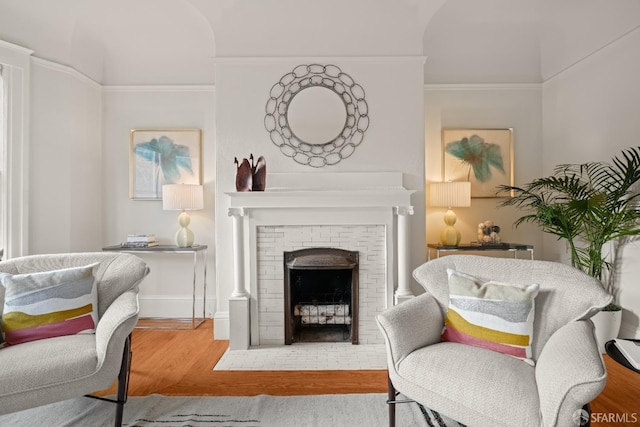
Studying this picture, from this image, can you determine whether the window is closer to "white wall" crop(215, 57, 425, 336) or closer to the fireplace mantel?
"white wall" crop(215, 57, 425, 336)

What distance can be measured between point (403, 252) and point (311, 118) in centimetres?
137

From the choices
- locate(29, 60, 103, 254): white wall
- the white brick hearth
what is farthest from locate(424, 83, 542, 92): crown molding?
locate(29, 60, 103, 254): white wall

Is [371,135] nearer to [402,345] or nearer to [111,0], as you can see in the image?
[402,345]

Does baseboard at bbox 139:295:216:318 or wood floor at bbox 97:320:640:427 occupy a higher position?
baseboard at bbox 139:295:216:318

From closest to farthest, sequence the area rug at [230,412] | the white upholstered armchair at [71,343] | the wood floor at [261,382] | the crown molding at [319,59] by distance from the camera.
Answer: the white upholstered armchair at [71,343] → the area rug at [230,412] → the wood floor at [261,382] → the crown molding at [319,59]

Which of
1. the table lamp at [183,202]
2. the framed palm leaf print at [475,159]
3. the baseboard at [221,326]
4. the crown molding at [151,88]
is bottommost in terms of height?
the baseboard at [221,326]

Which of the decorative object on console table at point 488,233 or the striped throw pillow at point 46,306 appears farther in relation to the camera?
the decorative object on console table at point 488,233

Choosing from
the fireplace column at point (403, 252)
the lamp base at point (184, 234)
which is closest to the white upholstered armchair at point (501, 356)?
the fireplace column at point (403, 252)

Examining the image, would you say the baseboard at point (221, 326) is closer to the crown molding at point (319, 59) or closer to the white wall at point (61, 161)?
the white wall at point (61, 161)

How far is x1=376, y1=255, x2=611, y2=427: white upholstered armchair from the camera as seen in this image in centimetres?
140

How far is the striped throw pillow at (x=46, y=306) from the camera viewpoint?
2012 millimetres

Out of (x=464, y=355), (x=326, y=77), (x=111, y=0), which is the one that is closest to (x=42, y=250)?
(x=111, y=0)

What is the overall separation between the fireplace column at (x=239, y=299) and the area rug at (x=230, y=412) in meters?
0.81

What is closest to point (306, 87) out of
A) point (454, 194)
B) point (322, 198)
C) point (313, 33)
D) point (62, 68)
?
point (313, 33)
